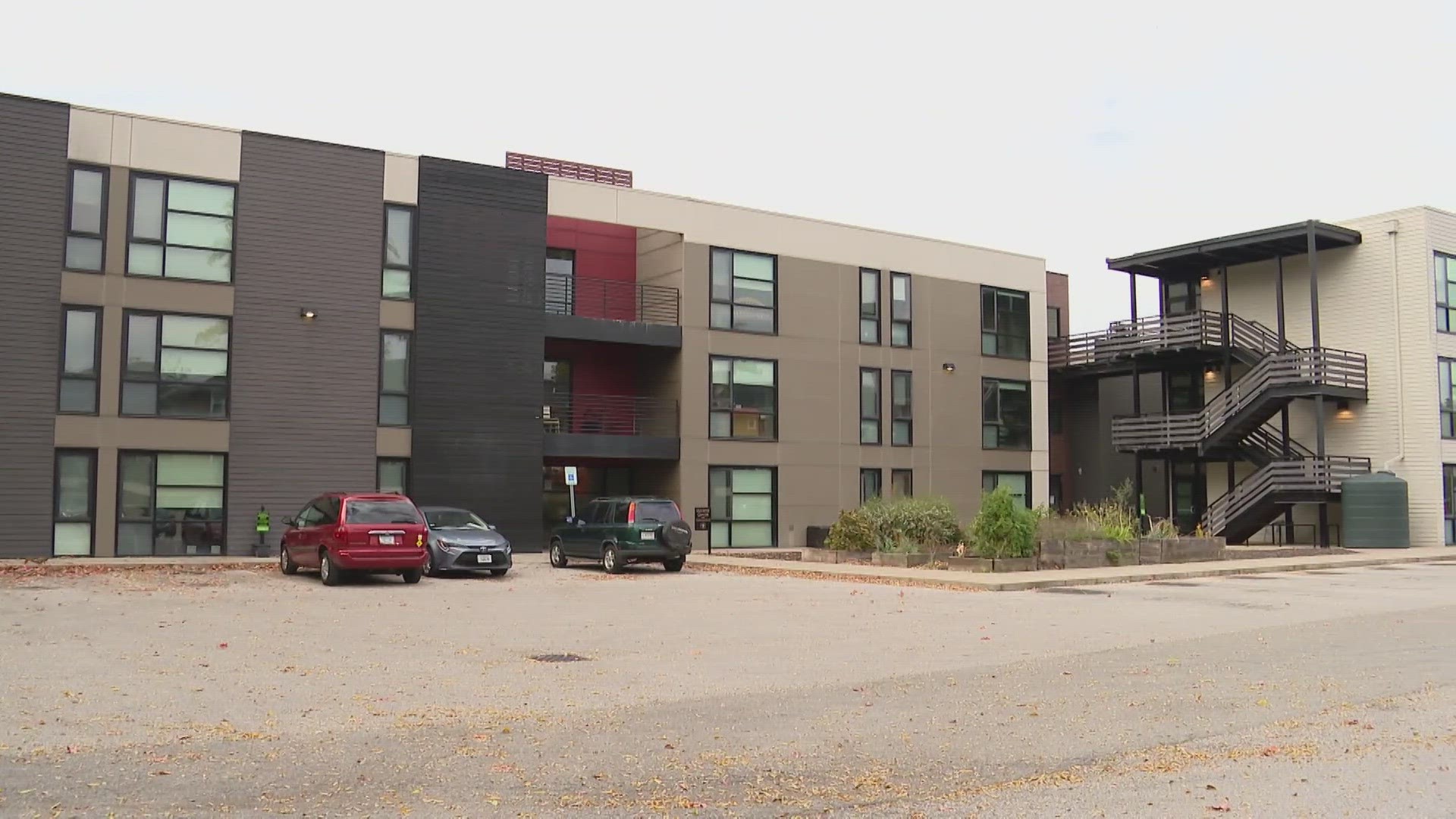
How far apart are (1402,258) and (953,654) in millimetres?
32895

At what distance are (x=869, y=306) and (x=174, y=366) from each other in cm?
1999

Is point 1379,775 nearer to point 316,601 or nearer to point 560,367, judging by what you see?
point 316,601

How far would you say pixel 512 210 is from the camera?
31.6m

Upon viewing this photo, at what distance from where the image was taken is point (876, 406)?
3812 centimetres

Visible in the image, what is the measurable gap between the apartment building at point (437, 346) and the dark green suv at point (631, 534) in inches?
229

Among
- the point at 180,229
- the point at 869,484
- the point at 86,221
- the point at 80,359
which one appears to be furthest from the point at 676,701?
the point at 869,484

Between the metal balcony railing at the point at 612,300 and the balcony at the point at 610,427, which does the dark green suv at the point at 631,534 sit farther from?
the metal balcony railing at the point at 612,300

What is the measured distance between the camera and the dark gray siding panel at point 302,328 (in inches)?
1104

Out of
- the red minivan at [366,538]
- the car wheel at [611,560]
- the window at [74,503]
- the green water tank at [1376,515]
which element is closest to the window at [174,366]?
the window at [74,503]

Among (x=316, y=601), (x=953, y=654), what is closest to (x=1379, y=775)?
(x=953, y=654)

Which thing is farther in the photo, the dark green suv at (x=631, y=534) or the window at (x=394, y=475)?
the window at (x=394, y=475)

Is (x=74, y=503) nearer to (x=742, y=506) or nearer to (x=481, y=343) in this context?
(x=481, y=343)

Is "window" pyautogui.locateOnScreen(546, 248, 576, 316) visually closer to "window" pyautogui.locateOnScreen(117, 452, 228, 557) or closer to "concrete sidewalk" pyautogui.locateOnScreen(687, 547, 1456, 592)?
"concrete sidewalk" pyautogui.locateOnScreen(687, 547, 1456, 592)

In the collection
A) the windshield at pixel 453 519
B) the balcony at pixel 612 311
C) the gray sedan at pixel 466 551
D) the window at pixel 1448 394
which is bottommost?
→ the gray sedan at pixel 466 551
